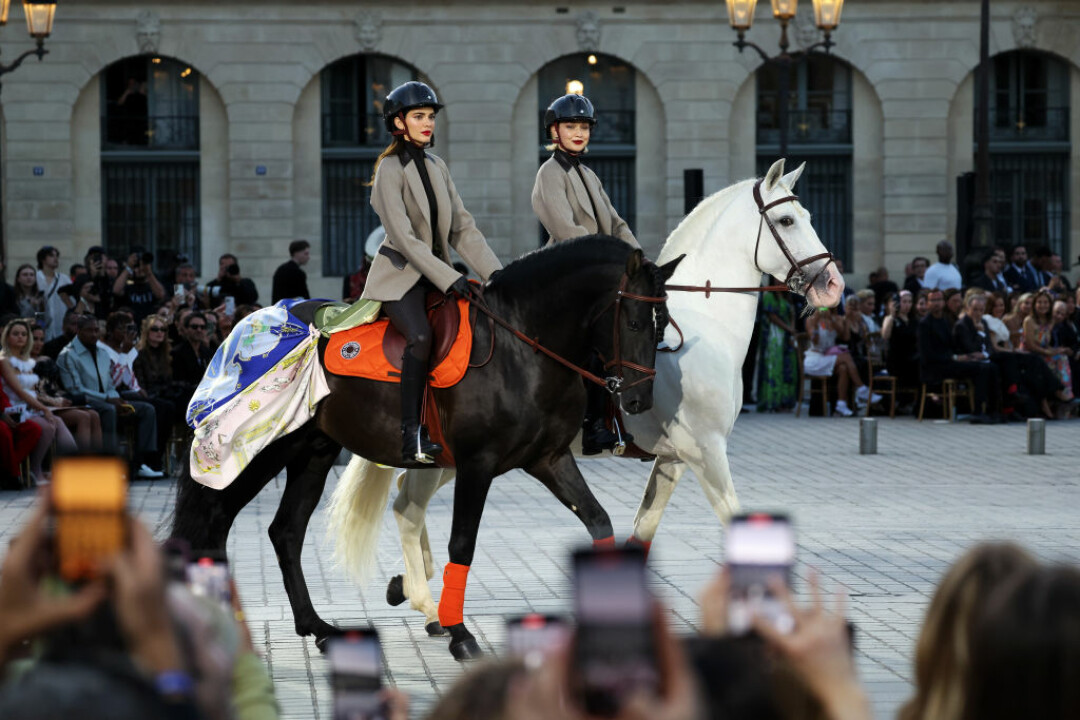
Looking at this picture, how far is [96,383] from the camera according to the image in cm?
1593

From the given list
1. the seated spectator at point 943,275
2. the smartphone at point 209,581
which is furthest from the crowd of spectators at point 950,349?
the smartphone at point 209,581

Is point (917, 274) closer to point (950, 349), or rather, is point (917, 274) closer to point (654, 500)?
point (950, 349)

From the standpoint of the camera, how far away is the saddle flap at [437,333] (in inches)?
321

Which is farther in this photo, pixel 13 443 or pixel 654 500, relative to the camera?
pixel 13 443

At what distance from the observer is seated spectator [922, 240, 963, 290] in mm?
26516

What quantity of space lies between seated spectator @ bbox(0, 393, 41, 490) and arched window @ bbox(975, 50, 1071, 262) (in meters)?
24.5

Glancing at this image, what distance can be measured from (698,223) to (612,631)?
8115 mm

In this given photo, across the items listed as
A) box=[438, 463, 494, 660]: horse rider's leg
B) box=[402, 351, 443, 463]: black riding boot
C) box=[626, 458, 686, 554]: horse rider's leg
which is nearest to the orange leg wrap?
box=[438, 463, 494, 660]: horse rider's leg

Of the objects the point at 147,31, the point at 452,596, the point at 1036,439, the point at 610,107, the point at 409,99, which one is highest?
the point at 147,31

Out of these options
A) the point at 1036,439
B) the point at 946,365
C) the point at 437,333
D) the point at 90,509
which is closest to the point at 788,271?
the point at 437,333

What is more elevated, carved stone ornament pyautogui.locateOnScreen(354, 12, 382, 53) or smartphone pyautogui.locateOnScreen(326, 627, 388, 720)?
carved stone ornament pyautogui.locateOnScreen(354, 12, 382, 53)

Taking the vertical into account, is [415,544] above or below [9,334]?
below

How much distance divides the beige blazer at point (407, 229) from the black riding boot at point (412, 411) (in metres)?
0.38

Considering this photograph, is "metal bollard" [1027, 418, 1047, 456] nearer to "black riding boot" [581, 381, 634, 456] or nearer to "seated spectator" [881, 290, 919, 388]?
"seated spectator" [881, 290, 919, 388]
